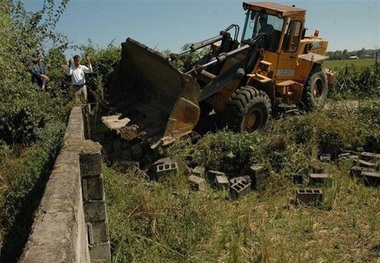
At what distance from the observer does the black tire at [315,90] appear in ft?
35.2

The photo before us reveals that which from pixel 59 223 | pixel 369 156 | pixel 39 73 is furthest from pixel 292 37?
pixel 59 223

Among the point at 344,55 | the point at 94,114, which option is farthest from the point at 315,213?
the point at 344,55

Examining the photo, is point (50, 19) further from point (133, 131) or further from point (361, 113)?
point (361, 113)

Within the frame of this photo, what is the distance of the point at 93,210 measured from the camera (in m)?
4.47

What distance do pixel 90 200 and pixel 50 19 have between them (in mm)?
6517

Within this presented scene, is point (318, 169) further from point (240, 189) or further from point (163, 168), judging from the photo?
point (163, 168)

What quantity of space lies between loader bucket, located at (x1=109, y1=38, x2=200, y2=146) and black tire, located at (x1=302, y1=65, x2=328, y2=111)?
397 centimetres

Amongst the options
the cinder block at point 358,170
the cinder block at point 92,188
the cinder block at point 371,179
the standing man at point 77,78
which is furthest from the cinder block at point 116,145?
the cinder block at point 371,179

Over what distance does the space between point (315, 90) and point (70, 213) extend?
30.5 ft

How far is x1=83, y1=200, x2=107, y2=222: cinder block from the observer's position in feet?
14.6

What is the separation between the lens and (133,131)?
823 centimetres

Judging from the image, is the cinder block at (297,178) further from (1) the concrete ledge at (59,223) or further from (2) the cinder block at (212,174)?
(1) the concrete ledge at (59,223)

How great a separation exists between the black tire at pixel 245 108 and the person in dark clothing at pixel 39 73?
4304 millimetres

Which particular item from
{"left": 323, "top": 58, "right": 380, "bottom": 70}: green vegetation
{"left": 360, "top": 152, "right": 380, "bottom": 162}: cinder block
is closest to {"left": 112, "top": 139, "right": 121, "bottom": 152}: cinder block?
{"left": 360, "top": 152, "right": 380, "bottom": 162}: cinder block
